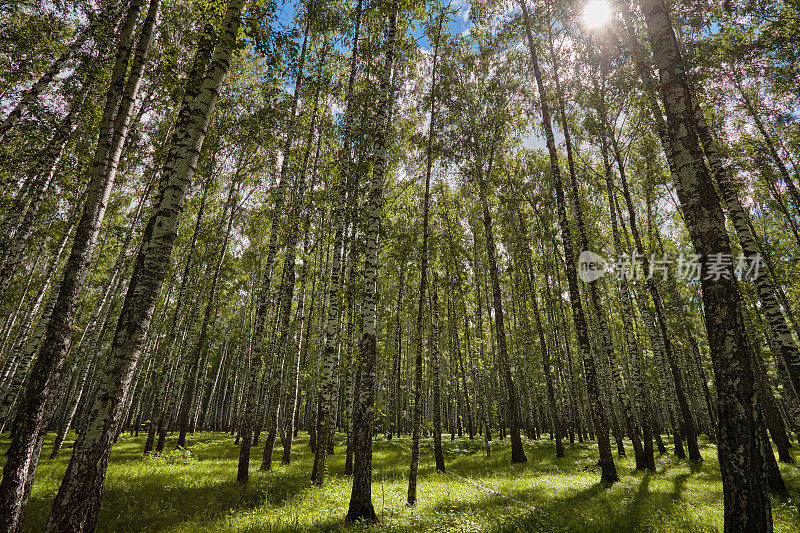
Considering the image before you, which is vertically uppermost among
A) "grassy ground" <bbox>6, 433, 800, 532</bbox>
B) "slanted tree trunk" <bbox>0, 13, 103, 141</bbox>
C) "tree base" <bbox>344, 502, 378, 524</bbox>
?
"slanted tree trunk" <bbox>0, 13, 103, 141</bbox>

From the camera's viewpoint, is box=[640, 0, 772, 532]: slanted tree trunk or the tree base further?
the tree base

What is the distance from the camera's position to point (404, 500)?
991 centimetres

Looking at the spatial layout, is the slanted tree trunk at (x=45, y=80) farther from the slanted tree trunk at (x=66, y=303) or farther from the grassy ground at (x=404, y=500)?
the grassy ground at (x=404, y=500)

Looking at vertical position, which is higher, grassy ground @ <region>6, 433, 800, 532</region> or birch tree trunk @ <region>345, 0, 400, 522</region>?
birch tree trunk @ <region>345, 0, 400, 522</region>

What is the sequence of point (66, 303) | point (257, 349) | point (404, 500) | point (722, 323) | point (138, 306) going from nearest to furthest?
point (722, 323)
point (138, 306)
point (66, 303)
point (404, 500)
point (257, 349)

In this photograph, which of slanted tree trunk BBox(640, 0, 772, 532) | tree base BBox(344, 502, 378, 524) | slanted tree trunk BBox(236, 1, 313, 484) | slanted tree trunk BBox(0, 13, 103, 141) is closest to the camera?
slanted tree trunk BBox(640, 0, 772, 532)

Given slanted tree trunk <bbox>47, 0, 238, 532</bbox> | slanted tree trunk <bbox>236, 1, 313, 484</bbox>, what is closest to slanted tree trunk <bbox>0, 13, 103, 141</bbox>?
slanted tree trunk <bbox>236, 1, 313, 484</bbox>

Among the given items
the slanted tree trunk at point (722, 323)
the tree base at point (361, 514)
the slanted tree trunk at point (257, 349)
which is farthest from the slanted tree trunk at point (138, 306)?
the slanted tree trunk at point (722, 323)

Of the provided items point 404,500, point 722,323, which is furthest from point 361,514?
point 722,323

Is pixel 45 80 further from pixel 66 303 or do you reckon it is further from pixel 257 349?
pixel 257 349

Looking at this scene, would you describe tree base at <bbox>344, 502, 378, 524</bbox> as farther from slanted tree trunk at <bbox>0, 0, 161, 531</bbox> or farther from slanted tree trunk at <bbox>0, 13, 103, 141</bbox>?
slanted tree trunk at <bbox>0, 13, 103, 141</bbox>

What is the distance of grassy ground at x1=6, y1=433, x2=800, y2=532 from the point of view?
25.1 feet

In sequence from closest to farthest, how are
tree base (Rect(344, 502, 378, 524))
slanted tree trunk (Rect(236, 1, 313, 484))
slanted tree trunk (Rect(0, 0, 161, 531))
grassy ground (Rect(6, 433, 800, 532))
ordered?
1. slanted tree trunk (Rect(0, 0, 161, 531))
2. tree base (Rect(344, 502, 378, 524))
3. grassy ground (Rect(6, 433, 800, 532))
4. slanted tree trunk (Rect(236, 1, 313, 484))

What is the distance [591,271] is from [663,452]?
1331cm
